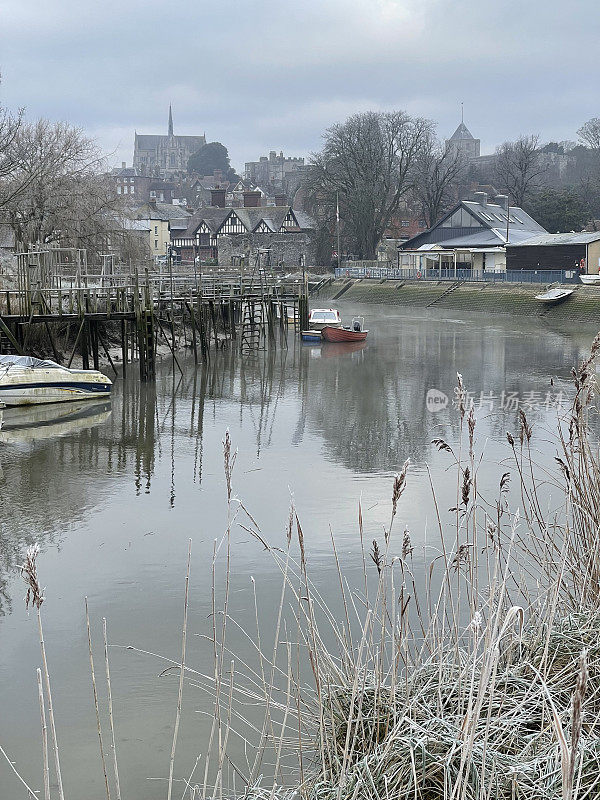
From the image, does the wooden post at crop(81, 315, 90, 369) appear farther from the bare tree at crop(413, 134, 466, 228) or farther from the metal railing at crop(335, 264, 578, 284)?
the bare tree at crop(413, 134, 466, 228)

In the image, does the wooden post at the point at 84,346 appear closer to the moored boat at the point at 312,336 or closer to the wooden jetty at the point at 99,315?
the wooden jetty at the point at 99,315

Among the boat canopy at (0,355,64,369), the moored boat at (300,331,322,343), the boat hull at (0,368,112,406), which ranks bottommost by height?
the boat hull at (0,368,112,406)

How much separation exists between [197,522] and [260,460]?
11.8 ft

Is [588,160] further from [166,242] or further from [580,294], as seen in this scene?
[580,294]

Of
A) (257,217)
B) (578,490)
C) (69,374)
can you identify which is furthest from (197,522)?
(257,217)

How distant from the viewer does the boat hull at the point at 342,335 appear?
117 ft

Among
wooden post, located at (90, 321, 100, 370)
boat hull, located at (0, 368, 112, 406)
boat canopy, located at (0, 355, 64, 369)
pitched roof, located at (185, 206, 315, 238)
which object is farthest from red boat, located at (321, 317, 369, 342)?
pitched roof, located at (185, 206, 315, 238)

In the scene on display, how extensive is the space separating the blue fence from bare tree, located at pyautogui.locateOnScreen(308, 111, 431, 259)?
6126mm

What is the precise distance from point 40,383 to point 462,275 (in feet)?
133

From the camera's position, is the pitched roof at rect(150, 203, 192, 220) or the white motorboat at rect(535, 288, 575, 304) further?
the pitched roof at rect(150, 203, 192, 220)

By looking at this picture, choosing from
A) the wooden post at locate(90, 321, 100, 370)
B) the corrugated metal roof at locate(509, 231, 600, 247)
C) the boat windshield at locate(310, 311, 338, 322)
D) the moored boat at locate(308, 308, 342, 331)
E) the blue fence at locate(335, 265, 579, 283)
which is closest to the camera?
the wooden post at locate(90, 321, 100, 370)

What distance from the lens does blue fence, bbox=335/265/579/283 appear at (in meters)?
48.8

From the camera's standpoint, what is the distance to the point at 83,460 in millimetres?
15375

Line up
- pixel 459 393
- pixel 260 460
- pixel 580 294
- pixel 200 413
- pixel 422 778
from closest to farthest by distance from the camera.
A: pixel 422 778 < pixel 459 393 < pixel 260 460 < pixel 200 413 < pixel 580 294
